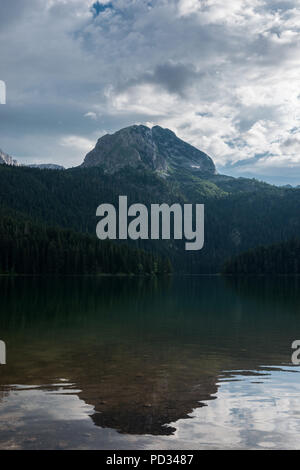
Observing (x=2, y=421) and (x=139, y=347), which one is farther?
(x=139, y=347)

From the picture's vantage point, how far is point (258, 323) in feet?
147

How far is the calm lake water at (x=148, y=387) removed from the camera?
13.3 m

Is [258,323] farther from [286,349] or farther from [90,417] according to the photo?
[90,417]

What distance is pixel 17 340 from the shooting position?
3206 centimetres

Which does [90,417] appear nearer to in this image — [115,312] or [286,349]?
[286,349]

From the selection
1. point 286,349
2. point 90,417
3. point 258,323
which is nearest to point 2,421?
point 90,417

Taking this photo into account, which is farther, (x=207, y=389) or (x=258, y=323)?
(x=258, y=323)

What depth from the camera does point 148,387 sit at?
19547 mm

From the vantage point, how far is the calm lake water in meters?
13.3

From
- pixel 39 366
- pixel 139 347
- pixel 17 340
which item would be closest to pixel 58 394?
pixel 39 366

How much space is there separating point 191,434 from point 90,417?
3.83 meters

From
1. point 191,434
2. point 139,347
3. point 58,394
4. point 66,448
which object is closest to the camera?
point 66,448
